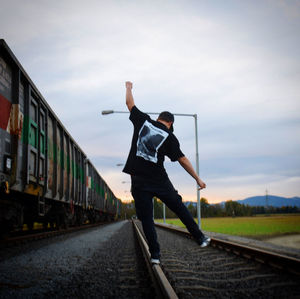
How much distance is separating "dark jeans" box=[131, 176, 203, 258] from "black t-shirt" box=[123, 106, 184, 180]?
87 mm

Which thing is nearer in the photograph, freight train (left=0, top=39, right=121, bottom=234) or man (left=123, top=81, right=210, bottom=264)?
man (left=123, top=81, right=210, bottom=264)

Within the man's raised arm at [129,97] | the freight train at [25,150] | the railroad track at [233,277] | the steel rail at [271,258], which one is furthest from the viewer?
the freight train at [25,150]

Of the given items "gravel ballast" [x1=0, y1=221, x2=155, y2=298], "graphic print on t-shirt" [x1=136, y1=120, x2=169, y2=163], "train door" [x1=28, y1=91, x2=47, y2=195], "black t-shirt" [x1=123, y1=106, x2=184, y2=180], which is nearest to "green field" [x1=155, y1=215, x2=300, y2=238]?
"train door" [x1=28, y1=91, x2=47, y2=195]

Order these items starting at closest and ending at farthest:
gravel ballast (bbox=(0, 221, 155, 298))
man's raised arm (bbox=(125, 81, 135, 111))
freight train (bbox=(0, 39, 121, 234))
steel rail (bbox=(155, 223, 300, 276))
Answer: gravel ballast (bbox=(0, 221, 155, 298)) < man's raised arm (bbox=(125, 81, 135, 111)) < steel rail (bbox=(155, 223, 300, 276)) < freight train (bbox=(0, 39, 121, 234))

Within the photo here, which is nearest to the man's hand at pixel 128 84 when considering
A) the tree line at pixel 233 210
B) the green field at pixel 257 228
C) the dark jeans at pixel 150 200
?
the dark jeans at pixel 150 200

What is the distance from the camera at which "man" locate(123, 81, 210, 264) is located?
3396mm

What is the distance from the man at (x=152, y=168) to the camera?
11.1 ft

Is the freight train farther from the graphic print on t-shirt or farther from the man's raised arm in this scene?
the graphic print on t-shirt

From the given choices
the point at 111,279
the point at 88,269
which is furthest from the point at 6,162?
the point at 111,279

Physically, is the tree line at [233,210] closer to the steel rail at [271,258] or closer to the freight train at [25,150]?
the freight train at [25,150]

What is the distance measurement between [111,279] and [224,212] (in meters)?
126

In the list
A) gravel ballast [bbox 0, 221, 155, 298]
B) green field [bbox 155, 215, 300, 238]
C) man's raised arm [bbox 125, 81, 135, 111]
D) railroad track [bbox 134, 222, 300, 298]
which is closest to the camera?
railroad track [bbox 134, 222, 300, 298]

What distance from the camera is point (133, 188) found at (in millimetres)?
3525

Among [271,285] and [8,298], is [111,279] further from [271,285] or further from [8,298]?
[271,285]
